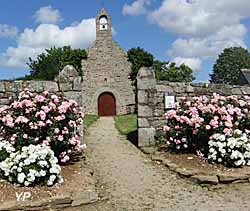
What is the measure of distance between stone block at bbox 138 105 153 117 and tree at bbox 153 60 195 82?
33027mm

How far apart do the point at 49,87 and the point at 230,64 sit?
211 feet

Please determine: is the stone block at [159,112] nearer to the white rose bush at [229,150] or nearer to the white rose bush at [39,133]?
the white rose bush at [229,150]

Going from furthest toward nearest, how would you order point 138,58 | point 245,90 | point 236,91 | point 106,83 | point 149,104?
1. point 138,58
2. point 106,83
3. point 245,90
4. point 236,91
5. point 149,104

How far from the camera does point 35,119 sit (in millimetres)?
7277

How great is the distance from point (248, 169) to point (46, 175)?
12.6 feet

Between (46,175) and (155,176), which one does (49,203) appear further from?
(155,176)

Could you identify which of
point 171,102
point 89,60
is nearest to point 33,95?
point 171,102

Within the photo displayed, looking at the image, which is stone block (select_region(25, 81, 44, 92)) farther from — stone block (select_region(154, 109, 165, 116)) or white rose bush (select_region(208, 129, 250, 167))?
white rose bush (select_region(208, 129, 250, 167))

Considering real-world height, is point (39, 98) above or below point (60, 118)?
above

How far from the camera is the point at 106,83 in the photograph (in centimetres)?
2761

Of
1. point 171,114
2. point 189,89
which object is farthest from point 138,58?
point 171,114

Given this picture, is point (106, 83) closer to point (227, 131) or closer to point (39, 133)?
point (227, 131)

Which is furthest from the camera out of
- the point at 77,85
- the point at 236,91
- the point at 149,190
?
the point at 236,91

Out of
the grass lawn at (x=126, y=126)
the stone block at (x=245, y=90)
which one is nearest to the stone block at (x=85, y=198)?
the grass lawn at (x=126, y=126)
